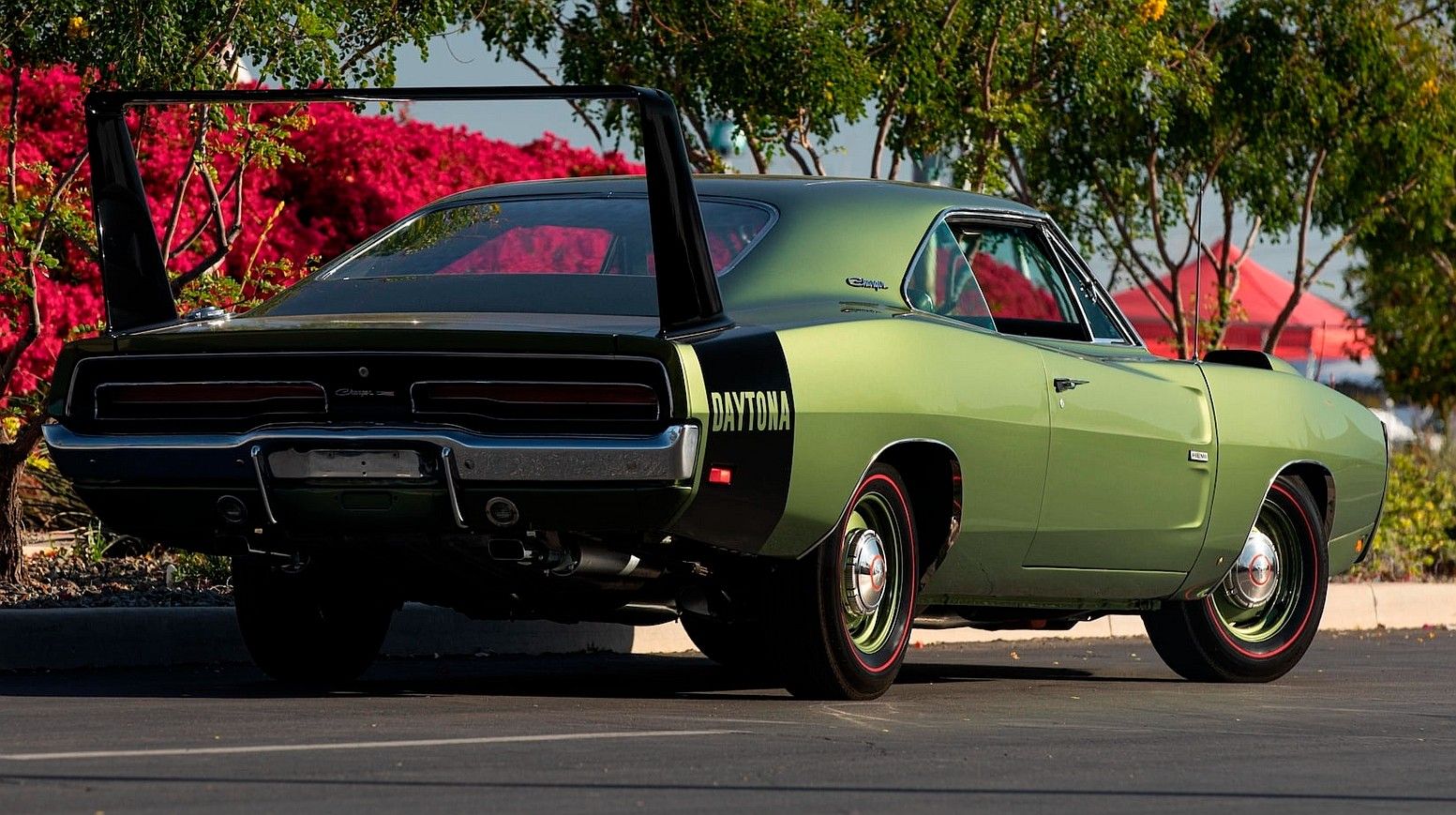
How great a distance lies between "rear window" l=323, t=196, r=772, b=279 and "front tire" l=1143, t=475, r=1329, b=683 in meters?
2.59

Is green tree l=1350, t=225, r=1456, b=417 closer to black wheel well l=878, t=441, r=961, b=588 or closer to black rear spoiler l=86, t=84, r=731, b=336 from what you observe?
black wheel well l=878, t=441, r=961, b=588

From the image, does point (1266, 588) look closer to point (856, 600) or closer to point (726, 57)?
point (856, 600)

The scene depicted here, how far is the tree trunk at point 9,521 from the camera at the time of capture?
10.6 metres

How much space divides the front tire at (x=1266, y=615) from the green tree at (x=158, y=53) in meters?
4.11

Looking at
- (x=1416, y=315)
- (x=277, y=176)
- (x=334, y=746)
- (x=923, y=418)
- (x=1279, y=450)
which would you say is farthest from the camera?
(x=1416, y=315)

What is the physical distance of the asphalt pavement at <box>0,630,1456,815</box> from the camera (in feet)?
17.3

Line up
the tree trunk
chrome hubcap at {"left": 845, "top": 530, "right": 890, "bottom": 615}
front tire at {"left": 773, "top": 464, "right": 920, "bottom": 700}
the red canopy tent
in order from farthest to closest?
the red canopy tent
the tree trunk
chrome hubcap at {"left": 845, "top": 530, "right": 890, "bottom": 615}
front tire at {"left": 773, "top": 464, "right": 920, "bottom": 700}

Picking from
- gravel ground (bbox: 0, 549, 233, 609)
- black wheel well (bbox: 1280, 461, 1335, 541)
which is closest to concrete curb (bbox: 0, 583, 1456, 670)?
gravel ground (bbox: 0, 549, 233, 609)

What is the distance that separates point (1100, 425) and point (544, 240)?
1.92 meters

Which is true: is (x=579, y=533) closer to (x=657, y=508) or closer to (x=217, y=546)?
(x=657, y=508)

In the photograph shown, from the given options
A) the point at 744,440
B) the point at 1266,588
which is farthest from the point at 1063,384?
the point at 1266,588

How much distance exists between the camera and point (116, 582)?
10758 mm

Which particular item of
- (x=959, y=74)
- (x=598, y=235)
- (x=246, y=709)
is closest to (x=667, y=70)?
(x=959, y=74)

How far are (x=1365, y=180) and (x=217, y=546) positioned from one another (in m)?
A: 15.0
